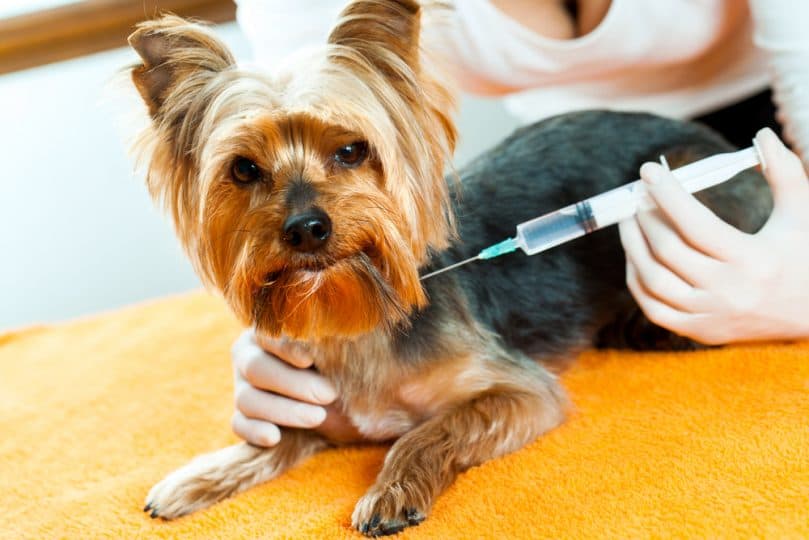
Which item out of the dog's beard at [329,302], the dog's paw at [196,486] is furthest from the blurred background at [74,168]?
the dog's beard at [329,302]

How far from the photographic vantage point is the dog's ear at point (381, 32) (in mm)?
1383

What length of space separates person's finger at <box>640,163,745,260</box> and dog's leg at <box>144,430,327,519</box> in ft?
2.55

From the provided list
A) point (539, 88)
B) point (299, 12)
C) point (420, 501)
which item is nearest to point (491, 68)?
point (539, 88)

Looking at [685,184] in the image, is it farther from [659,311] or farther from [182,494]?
[182,494]

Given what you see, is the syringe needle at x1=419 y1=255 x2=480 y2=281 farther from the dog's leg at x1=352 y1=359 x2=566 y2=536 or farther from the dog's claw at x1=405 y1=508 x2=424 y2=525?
the dog's claw at x1=405 y1=508 x2=424 y2=525

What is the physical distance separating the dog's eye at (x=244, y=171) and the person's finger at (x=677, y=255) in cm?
71

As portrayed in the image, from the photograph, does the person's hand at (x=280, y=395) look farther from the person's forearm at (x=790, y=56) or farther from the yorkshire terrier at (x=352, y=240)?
the person's forearm at (x=790, y=56)

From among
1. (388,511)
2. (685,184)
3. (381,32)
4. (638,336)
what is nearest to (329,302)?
(388,511)

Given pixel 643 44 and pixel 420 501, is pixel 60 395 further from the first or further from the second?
pixel 643 44

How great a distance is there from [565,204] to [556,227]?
0.30m

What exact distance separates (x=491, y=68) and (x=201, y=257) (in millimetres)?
1054

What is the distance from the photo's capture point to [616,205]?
155 centimetres

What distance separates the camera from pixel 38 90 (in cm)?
303

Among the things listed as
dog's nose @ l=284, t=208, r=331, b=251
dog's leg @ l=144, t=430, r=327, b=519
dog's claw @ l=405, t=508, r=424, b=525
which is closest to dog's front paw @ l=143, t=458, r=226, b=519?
dog's leg @ l=144, t=430, r=327, b=519
